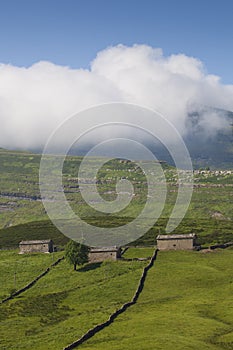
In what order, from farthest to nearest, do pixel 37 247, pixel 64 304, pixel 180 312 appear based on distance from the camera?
pixel 37 247
pixel 64 304
pixel 180 312

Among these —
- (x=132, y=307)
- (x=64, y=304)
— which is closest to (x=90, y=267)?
(x=64, y=304)

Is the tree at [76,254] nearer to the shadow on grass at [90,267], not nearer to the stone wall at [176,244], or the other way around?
the shadow on grass at [90,267]

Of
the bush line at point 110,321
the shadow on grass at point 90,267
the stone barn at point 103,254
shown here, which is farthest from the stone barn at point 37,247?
the bush line at point 110,321

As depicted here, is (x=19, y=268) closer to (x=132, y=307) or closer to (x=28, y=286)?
(x=28, y=286)

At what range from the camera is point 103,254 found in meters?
134

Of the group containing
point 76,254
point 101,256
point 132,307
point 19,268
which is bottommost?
point 19,268

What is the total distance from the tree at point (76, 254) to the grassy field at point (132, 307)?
2684 mm

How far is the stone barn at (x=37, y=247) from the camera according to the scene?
6216 inches

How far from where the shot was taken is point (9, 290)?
115375 millimetres

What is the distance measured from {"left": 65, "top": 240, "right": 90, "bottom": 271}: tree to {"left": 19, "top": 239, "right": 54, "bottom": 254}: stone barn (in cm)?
2880

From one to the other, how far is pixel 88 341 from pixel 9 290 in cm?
5169

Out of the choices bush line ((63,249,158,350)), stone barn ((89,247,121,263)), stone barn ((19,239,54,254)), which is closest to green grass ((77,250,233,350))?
bush line ((63,249,158,350))

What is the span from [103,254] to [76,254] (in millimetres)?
9865

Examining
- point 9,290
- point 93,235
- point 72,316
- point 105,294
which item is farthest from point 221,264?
point 93,235
